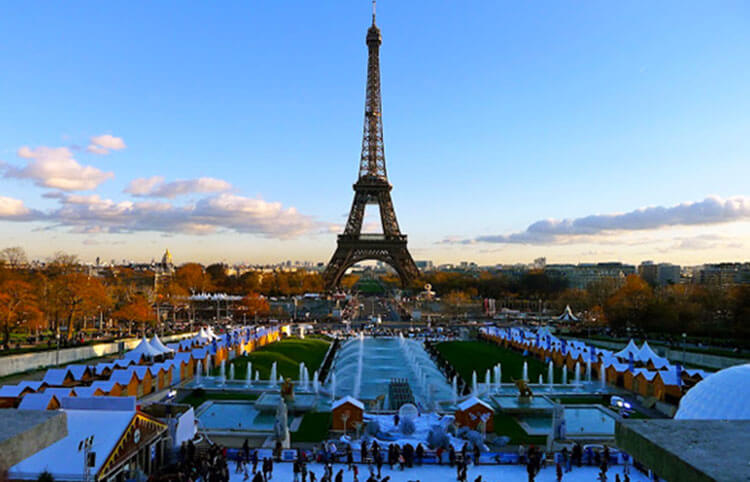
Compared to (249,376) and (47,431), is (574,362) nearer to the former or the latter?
(249,376)

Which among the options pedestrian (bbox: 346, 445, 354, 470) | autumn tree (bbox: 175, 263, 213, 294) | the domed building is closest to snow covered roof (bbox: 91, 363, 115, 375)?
pedestrian (bbox: 346, 445, 354, 470)

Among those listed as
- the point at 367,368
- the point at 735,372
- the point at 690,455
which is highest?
the point at 690,455

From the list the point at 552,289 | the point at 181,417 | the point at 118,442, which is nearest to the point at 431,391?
the point at 181,417

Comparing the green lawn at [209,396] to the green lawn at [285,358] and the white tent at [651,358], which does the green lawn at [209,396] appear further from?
the white tent at [651,358]

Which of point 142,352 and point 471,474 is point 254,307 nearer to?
point 142,352

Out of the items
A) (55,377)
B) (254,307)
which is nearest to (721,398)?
(55,377)

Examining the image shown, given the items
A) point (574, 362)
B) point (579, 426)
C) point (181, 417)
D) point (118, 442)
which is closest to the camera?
point (118, 442)
